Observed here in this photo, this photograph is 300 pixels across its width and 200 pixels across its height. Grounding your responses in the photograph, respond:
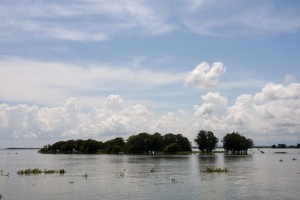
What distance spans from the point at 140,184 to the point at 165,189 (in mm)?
8430

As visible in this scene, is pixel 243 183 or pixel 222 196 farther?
pixel 243 183

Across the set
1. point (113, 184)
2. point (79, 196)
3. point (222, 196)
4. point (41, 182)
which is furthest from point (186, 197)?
point (41, 182)

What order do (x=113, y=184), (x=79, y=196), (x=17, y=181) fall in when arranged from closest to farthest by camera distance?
(x=79, y=196)
(x=113, y=184)
(x=17, y=181)

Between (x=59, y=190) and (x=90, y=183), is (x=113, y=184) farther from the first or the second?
(x=59, y=190)

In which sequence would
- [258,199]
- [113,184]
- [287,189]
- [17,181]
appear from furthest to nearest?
1. [17,181]
2. [113,184]
3. [287,189]
4. [258,199]

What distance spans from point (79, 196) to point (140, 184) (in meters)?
16.2

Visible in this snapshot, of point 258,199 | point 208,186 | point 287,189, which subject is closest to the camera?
point 258,199

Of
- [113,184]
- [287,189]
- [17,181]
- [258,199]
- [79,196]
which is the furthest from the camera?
[17,181]

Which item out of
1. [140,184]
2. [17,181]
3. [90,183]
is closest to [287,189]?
[140,184]

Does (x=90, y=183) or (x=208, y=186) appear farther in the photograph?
(x=90, y=183)

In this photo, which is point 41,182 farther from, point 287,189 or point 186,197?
point 287,189

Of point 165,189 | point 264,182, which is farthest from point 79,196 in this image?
point 264,182

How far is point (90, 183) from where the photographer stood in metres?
72.8

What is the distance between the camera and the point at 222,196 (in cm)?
5522
